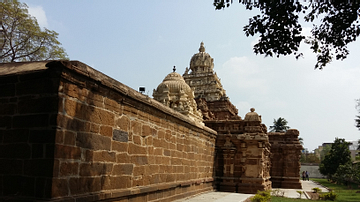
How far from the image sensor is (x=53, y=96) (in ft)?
12.4

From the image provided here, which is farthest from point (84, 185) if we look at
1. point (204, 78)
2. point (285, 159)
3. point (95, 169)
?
Answer: point (204, 78)

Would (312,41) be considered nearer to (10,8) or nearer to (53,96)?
(53,96)

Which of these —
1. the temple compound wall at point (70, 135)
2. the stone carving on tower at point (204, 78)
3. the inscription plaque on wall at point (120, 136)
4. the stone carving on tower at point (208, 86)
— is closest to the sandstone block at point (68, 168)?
the temple compound wall at point (70, 135)

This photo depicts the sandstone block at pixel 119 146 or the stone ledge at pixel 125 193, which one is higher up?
the sandstone block at pixel 119 146

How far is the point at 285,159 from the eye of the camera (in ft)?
69.3

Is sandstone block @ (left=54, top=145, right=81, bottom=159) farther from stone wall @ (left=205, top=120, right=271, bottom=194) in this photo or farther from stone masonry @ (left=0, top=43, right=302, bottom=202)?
stone wall @ (left=205, top=120, right=271, bottom=194)

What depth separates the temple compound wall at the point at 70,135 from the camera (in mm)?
3699

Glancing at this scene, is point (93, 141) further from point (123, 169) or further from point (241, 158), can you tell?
point (241, 158)

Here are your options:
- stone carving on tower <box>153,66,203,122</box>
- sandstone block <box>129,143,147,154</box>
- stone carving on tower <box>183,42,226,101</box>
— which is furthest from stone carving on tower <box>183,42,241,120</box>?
sandstone block <box>129,143,147,154</box>

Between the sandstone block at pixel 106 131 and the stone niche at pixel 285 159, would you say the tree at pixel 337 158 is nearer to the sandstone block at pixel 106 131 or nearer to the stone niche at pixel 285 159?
the stone niche at pixel 285 159

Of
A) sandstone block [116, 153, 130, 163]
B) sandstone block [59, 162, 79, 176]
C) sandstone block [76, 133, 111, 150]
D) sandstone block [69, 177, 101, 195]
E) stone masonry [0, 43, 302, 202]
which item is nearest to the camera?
stone masonry [0, 43, 302, 202]

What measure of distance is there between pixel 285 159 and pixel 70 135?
1942 cm

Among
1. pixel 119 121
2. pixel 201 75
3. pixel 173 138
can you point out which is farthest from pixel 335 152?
pixel 119 121

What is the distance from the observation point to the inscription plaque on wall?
5.17 meters
